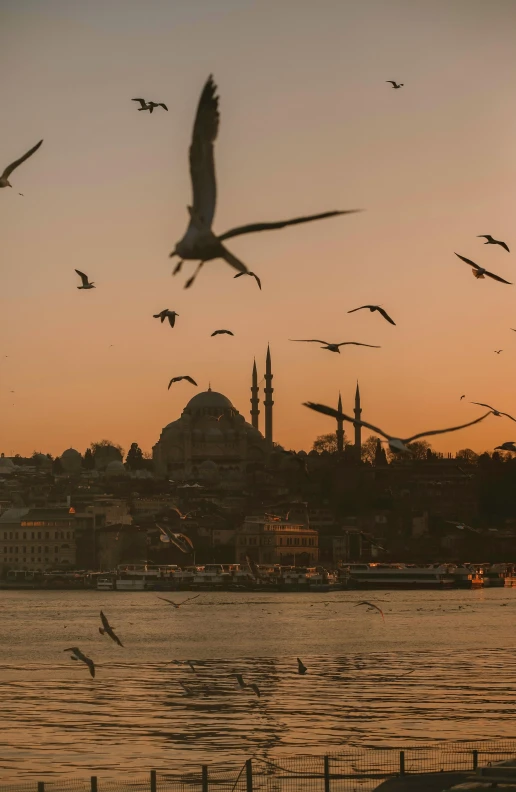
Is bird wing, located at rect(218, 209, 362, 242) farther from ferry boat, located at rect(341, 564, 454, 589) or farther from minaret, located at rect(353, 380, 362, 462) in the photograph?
minaret, located at rect(353, 380, 362, 462)

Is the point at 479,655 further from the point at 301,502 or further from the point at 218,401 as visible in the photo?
the point at 218,401

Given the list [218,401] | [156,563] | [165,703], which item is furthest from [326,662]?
[218,401]

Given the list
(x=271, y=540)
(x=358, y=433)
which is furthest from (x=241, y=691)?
(x=358, y=433)

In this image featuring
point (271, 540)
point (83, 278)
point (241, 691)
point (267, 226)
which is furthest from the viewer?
point (271, 540)

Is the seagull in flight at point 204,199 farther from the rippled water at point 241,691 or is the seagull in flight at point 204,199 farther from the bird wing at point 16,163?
the rippled water at point 241,691

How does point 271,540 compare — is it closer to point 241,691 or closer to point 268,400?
point 268,400
